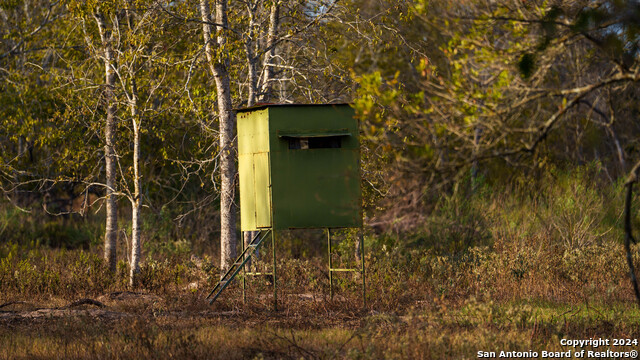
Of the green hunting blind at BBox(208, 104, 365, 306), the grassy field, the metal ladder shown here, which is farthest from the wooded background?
the metal ladder

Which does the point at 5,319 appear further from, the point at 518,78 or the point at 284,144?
the point at 518,78

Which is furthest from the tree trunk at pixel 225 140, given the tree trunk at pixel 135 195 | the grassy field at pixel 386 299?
the tree trunk at pixel 135 195

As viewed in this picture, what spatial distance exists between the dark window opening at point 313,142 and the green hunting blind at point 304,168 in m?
0.01

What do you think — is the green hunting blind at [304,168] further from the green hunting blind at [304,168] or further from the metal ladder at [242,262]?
the metal ladder at [242,262]

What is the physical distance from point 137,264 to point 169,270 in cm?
77

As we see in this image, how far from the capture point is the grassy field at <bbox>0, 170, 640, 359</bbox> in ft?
27.7

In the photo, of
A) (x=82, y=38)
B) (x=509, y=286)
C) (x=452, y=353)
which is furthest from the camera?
(x=82, y=38)

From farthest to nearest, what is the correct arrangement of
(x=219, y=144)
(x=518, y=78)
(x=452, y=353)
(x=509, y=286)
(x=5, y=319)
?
(x=219, y=144) → (x=509, y=286) → (x=5, y=319) → (x=452, y=353) → (x=518, y=78)

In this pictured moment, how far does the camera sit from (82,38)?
18406mm

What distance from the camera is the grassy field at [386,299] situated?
27.7 ft

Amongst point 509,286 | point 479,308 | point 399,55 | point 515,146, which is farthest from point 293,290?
point 399,55

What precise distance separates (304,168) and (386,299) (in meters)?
2.64

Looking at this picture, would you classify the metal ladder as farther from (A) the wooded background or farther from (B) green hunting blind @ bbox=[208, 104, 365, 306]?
(A) the wooded background

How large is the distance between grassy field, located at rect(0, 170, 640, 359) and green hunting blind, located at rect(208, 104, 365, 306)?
1.35 meters
